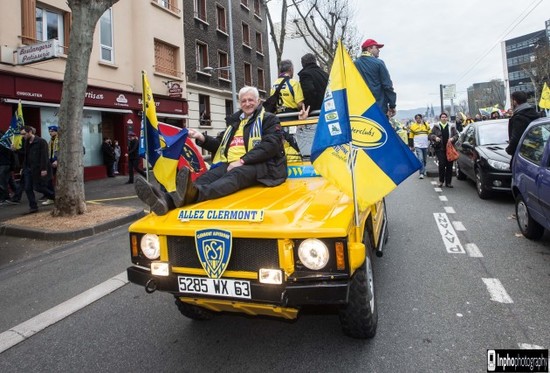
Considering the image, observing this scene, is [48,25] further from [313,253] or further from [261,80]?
[261,80]

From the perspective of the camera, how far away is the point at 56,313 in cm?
379

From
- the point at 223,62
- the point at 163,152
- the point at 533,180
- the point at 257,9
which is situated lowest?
the point at 533,180

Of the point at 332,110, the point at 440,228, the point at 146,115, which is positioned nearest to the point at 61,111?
the point at 146,115

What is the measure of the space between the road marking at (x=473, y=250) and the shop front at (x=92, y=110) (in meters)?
12.4

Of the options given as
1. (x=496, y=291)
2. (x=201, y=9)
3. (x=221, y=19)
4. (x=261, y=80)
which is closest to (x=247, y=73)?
(x=261, y=80)

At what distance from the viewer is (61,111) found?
308 inches

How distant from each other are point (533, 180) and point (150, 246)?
15.5 ft

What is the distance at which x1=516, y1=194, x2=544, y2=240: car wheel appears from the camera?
5.22 m

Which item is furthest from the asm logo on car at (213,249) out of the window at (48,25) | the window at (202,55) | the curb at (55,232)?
the window at (202,55)

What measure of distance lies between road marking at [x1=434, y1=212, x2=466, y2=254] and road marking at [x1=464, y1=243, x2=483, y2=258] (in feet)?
0.24

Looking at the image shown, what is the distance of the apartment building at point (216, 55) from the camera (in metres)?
21.6

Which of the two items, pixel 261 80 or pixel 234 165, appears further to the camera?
pixel 261 80

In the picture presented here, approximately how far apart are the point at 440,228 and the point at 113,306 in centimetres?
486

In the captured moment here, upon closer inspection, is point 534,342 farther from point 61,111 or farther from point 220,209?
point 61,111
